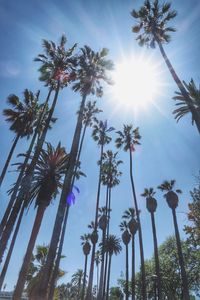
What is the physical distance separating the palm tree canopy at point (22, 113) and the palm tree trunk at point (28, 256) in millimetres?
8693

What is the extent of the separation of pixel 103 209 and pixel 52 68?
115 ft

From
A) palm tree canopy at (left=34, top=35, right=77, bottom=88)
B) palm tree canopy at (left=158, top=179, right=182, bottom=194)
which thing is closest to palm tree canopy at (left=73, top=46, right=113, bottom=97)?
palm tree canopy at (left=34, top=35, right=77, bottom=88)

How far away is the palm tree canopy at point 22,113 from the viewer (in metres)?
23.9

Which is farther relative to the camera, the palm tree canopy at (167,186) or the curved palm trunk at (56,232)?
the palm tree canopy at (167,186)

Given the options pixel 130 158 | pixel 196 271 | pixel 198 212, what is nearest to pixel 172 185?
pixel 130 158

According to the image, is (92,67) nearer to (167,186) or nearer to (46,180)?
(46,180)

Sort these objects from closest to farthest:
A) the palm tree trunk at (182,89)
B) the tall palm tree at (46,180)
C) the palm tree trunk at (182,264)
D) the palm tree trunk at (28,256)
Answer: the palm tree trunk at (182,89), the palm tree trunk at (28,256), the tall palm tree at (46,180), the palm tree trunk at (182,264)

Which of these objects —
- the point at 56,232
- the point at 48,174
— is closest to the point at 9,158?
the point at 48,174

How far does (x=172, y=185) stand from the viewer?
3859cm

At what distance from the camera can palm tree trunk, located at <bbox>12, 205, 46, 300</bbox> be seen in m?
16.4

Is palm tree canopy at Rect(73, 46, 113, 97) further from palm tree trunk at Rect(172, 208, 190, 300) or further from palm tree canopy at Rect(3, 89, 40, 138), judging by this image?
palm tree trunk at Rect(172, 208, 190, 300)

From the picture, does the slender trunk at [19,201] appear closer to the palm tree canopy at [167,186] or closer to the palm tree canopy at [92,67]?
the palm tree canopy at [92,67]

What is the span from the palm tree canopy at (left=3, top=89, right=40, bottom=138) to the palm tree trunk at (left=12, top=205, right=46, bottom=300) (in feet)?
28.5

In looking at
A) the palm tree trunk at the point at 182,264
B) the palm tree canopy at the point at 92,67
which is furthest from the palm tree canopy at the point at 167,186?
the palm tree canopy at the point at 92,67
